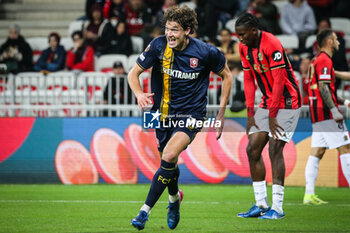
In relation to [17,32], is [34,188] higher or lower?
lower

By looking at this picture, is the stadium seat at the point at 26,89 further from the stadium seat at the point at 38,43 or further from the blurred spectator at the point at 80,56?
the stadium seat at the point at 38,43

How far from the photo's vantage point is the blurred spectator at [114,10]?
1756 cm

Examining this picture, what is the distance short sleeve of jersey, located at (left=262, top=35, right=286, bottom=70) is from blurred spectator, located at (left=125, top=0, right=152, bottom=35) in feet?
32.7

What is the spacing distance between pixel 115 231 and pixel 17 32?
11531 millimetres

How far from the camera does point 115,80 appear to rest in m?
12.6

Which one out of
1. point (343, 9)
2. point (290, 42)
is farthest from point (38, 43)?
point (343, 9)

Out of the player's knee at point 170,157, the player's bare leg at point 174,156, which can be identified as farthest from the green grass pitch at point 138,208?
the player's knee at point 170,157

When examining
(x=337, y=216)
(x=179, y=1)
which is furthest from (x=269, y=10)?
(x=337, y=216)

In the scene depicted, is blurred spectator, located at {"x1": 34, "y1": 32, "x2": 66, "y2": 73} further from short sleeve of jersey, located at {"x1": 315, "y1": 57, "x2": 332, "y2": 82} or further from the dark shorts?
the dark shorts

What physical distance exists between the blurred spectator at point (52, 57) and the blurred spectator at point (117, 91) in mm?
3713

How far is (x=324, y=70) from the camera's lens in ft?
29.8

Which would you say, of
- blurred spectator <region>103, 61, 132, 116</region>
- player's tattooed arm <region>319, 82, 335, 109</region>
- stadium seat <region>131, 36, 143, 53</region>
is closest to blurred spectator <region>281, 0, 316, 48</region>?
stadium seat <region>131, 36, 143, 53</region>

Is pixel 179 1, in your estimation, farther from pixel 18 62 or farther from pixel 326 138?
pixel 326 138

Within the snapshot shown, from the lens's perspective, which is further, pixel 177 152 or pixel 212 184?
pixel 212 184
